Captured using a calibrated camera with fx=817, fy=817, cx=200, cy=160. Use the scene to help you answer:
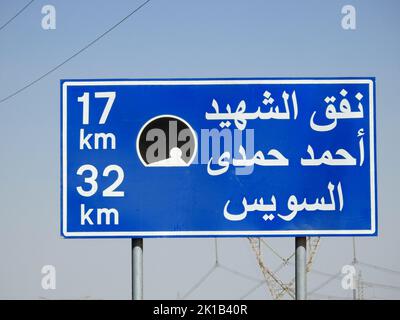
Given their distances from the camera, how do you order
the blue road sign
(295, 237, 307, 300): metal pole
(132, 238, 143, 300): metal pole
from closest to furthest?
(132, 238, 143, 300): metal pole → (295, 237, 307, 300): metal pole → the blue road sign

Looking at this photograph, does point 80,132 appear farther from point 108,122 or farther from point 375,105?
point 375,105

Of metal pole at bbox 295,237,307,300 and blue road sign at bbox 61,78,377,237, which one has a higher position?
blue road sign at bbox 61,78,377,237

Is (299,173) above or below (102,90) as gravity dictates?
below

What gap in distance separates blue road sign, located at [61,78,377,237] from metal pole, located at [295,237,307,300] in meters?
0.24

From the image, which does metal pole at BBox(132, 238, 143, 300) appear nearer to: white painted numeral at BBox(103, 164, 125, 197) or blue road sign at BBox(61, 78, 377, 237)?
blue road sign at BBox(61, 78, 377, 237)

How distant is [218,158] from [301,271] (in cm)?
A: 204

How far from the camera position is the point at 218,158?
12078mm

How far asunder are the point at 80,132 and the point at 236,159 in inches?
91.7

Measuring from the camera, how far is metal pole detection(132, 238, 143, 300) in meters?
11.5

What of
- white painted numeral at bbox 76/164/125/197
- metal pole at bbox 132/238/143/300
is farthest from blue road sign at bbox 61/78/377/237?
metal pole at bbox 132/238/143/300

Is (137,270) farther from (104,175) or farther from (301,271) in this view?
(301,271)

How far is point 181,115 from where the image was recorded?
39.1 feet

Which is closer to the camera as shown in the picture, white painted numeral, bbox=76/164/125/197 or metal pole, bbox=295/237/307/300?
metal pole, bbox=295/237/307/300
